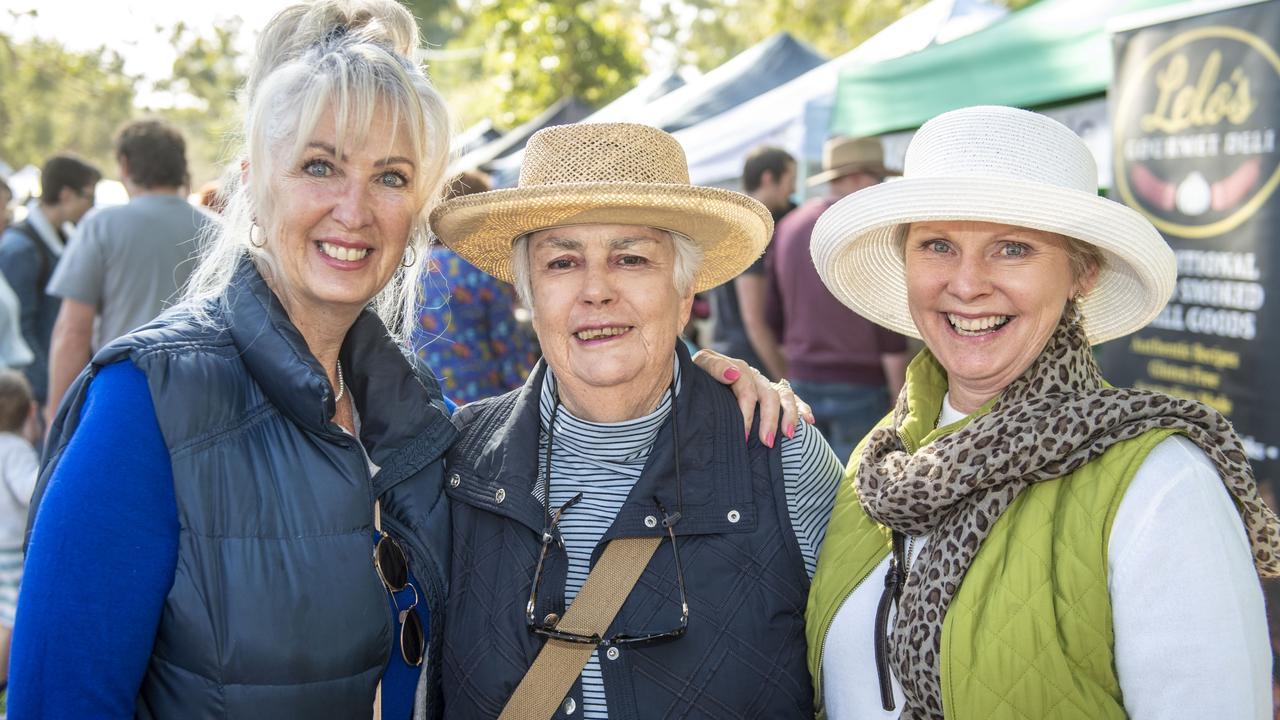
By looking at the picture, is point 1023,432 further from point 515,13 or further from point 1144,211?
point 515,13

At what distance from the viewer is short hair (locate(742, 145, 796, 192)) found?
6828mm

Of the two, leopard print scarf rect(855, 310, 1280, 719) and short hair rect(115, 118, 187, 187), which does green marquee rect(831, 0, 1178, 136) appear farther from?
short hair rect(115, 118, 187, 187)

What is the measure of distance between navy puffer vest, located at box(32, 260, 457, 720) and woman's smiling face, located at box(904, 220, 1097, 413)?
1.24 metres

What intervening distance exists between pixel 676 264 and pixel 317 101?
92 centimetres

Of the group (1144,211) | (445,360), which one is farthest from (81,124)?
(1144,211)

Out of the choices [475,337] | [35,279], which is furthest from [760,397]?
[35,279]

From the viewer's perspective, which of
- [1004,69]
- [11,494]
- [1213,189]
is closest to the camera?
[1213,189]

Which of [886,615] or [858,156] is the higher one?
[858,156]

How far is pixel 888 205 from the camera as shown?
2.16 metres

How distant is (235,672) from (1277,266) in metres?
3.34

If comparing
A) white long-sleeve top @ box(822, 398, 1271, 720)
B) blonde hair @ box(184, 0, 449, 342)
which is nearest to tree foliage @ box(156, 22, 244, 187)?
blonde hair @ box(184, 0, 449, 342)

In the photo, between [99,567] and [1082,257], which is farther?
[1082,257]

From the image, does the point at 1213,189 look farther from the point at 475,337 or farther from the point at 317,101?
the point at 475,337

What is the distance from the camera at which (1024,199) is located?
1.96m
